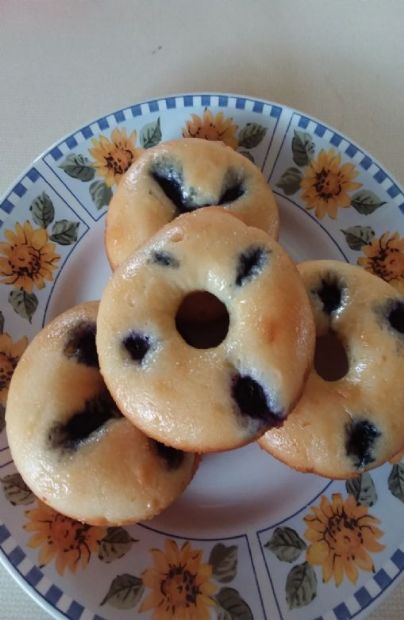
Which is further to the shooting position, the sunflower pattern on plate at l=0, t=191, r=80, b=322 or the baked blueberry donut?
the sunflower pattern on plate at l=0, t=191, r=80, b=322

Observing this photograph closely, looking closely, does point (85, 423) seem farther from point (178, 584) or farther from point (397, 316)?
point (397, 316)

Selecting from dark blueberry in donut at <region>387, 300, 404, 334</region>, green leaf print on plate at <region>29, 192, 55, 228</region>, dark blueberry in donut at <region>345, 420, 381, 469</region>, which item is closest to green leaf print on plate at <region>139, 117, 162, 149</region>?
green leaf print on plate at <region>29, 192, 55, 228</region>

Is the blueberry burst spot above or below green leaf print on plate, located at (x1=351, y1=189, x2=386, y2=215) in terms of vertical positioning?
above

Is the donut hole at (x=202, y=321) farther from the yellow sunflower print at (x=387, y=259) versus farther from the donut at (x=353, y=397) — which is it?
the yellow sunflower print at (x=387, y=259)

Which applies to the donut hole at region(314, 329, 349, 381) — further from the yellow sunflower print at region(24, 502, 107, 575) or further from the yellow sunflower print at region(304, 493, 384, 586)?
the yellow sunflower print at region(24, 502, 107, 575)

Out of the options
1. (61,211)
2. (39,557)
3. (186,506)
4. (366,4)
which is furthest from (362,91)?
(39,557)

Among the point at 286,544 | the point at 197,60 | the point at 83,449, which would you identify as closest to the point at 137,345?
the point at 83,449
